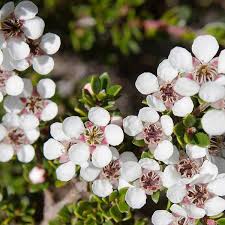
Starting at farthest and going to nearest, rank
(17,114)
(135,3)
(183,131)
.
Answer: (135,3) < (17,114) < (183,131)

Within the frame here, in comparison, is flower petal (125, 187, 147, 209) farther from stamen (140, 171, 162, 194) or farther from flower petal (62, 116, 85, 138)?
flower petal (62, 116, 85, 138)

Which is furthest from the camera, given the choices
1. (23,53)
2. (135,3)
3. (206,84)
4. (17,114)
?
(135,3)

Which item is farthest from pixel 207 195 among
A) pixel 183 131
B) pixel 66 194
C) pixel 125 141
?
pixel 66 194

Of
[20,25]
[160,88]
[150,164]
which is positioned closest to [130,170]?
[150,164]

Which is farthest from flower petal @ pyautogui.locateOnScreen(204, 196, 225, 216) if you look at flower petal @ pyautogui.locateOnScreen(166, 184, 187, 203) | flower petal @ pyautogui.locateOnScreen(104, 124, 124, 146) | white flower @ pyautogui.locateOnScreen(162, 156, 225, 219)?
flower petal @ pyautogui.locateOnScreen(104, 124, 124, 146)

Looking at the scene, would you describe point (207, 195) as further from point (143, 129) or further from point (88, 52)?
point (88, 52)

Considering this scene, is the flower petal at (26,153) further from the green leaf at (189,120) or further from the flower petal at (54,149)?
the green leaf at (189,120)

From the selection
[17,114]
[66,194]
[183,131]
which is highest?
[183,131]

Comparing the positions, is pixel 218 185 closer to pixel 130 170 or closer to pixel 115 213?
pixel 130 170
